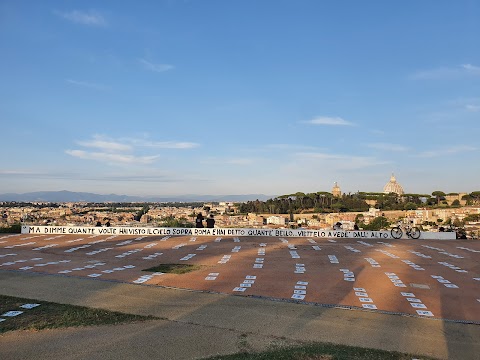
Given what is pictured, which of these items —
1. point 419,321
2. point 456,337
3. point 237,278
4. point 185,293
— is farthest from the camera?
point 237,278

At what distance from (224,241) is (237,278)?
26.0 feet

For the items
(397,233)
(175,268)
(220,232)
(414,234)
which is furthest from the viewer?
(220,232)

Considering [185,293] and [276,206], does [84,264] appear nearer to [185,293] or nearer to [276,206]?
[185,293]

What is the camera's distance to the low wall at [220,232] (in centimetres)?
2042

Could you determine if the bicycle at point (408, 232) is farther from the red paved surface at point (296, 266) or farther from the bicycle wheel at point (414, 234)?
the red paved surface at point (296, 266)

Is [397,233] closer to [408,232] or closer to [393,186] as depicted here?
[408,232]

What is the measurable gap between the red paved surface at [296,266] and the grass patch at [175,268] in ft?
1.12

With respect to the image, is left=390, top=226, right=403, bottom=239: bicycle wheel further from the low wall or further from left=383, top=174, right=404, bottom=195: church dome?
left=383, top=174, right=404, bottom=195: church dome

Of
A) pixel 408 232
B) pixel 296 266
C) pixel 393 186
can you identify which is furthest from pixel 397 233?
pixel 393 186

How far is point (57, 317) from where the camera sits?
6629 millimetres

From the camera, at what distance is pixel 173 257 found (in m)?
13.6

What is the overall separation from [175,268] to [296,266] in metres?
3.49

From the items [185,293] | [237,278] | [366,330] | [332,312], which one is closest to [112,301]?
[185,293]

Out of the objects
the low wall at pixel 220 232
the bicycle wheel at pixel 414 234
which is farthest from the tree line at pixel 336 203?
the bicycle wheel at pixel 414 234
